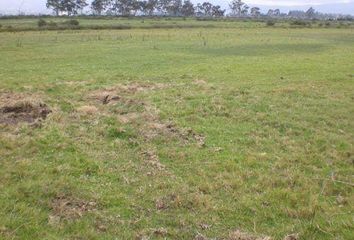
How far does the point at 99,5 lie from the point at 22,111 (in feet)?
378

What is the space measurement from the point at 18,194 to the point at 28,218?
0.92m

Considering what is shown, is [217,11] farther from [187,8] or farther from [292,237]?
[292,237]

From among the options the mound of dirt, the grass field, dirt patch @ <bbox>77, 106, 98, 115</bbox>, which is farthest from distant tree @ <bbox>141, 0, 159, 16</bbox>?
the mound of dirt

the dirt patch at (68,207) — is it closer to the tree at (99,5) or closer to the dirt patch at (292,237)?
the dirt patch at (292,237)

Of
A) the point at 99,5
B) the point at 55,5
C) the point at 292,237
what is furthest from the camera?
the point at 99,5

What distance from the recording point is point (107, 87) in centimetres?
1611

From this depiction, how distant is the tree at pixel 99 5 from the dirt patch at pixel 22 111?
4478 inches

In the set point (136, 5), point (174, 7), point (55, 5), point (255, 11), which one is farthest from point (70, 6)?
point (255, 11)

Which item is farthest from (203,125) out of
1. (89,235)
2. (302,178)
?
(89,235)

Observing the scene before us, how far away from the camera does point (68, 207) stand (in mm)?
6727

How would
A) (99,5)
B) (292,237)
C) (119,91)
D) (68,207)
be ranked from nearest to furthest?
(292,237), (68,207), (119,91), (99,5)

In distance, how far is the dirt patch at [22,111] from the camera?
11.4 m

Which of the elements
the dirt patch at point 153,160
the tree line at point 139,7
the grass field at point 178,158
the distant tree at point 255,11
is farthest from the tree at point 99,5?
the dirt patch at point 153,160

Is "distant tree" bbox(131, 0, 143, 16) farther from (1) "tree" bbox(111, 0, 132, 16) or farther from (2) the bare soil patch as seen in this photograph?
(2) the bare soil patch
